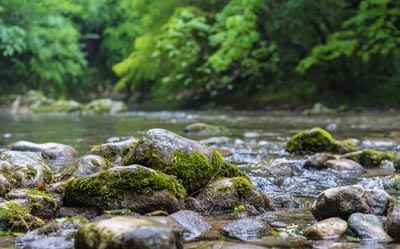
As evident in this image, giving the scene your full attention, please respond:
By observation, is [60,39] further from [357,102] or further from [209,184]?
[209,184]

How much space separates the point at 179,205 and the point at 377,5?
53.0ft

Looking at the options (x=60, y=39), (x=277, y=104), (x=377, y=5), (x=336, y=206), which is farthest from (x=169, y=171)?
(x=60, y=39)

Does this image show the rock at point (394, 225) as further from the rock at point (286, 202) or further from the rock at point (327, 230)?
the rock at point (286, 202)

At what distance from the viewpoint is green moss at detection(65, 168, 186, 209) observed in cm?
397

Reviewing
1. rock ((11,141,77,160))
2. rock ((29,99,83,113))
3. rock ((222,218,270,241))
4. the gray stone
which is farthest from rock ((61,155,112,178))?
rock ((29,99,83,113))

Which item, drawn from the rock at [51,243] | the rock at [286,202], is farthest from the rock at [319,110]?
the rock at [51,243]

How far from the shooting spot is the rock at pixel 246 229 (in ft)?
11.6

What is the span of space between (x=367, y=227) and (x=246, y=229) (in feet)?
2.72

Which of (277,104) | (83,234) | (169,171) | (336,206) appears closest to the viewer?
(83,234)

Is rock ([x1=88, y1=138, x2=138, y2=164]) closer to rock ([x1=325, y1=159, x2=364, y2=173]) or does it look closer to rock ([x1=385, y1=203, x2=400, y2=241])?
rock ([x1=325, y1=159, x2=364, y2=173])

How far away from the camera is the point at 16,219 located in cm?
363

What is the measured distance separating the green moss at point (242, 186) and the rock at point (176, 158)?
0.26m

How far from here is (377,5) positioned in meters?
18.2

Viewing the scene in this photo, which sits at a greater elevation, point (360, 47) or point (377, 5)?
point (377, 5)
